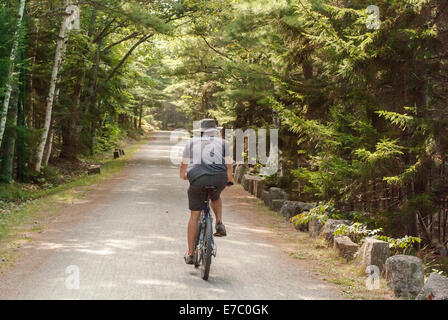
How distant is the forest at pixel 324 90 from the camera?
350 inches

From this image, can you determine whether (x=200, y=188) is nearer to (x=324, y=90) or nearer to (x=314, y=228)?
(x=314, y=228)

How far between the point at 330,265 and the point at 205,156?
9.19 feet

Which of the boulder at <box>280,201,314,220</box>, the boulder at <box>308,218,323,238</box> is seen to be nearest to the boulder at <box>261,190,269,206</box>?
the boulder at <box>280,201,314,220</box>

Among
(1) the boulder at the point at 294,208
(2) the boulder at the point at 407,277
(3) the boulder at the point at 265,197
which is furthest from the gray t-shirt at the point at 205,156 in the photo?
(3) the boulder at the point at 265,197

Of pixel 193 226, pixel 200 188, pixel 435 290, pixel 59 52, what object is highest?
pixel 59 52

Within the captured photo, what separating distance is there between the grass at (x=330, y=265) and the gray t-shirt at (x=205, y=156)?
7.36 feet

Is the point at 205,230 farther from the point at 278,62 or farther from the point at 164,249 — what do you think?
the point at 278,62

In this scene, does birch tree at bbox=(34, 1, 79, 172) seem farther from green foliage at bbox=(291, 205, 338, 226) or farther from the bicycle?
the bicycle

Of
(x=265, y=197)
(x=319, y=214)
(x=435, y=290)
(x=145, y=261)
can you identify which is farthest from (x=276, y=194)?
(x=435, y=290)

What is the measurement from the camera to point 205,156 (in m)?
6.53

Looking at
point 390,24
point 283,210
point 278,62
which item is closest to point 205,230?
point 390,24

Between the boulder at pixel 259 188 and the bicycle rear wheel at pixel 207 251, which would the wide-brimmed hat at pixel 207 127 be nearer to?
the bicycle rear wheel at pixel 207 251

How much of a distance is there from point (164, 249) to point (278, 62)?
642 cm

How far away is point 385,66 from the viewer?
9484 mm
